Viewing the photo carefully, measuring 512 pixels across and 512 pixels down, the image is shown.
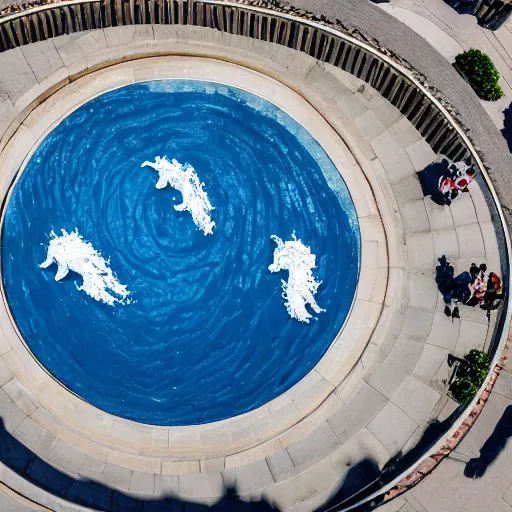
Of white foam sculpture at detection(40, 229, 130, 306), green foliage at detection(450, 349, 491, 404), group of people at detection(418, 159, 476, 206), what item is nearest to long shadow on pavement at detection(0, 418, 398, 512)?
green foliage at detection(450, 349, 491, 404)

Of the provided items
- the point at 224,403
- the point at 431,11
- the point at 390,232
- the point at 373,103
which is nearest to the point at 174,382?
the point at 224,403

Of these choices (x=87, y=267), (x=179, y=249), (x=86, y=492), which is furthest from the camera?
(x=179, y=249)

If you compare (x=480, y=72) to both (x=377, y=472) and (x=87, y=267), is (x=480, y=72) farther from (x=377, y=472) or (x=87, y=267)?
(x=87, y=267)

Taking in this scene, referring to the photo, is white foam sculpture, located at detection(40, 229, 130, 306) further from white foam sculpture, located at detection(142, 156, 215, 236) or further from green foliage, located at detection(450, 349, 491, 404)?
green foliage, located at detection(450, 349, 491, 404)

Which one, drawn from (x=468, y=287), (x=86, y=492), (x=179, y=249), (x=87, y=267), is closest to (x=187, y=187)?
(x=179, y=249)

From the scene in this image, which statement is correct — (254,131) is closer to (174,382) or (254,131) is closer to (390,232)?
(390,232)

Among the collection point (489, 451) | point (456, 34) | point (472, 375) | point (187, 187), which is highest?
point (456, 34)
